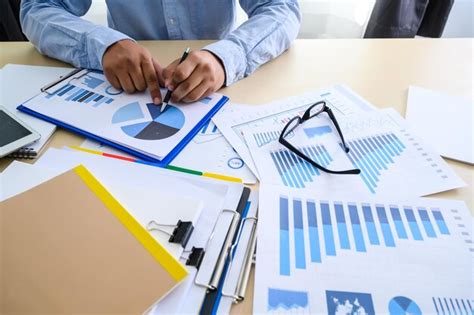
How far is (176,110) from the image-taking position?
0.64 meters

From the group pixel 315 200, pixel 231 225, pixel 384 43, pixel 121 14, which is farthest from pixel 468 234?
pixel 121 14

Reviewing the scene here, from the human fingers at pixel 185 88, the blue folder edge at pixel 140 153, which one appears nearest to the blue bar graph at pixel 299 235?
the blue folder edge at pixel 140 153

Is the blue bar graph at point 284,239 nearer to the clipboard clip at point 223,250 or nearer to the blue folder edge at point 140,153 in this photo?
the clipboard clip at point 223,250

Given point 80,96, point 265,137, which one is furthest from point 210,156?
point 80,96

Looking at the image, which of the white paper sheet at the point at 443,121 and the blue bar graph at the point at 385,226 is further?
the white paper sheet at the point at 443,121

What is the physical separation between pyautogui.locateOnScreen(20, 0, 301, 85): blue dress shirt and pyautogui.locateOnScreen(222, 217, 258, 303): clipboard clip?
382 millimetres

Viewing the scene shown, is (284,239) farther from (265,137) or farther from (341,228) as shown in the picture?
(265,137)

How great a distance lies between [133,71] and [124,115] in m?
0.11

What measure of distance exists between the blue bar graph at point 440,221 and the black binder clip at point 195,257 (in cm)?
31

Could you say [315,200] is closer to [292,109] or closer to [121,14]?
[292,109]

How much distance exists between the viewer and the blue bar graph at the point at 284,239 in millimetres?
388

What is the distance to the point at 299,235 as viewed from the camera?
422 mm

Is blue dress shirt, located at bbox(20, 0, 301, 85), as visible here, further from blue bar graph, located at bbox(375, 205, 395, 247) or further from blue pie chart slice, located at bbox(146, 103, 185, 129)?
blue bar graph, located at bbox(375, 205, 395, 247)

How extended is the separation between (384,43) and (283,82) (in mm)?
339
